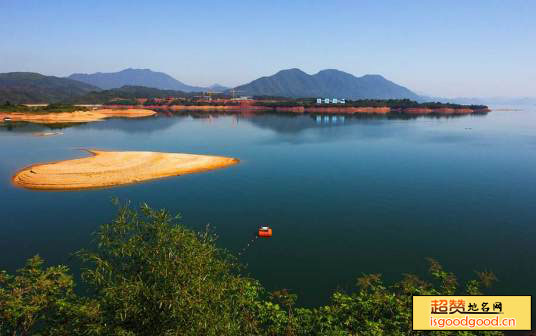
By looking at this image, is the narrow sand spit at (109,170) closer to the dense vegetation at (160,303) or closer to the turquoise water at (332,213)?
the turquoise water at (332,213)

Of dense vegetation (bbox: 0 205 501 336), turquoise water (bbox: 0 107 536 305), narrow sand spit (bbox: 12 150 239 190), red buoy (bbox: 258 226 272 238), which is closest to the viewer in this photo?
dense vegetation (bbox: 0 205 501 336)

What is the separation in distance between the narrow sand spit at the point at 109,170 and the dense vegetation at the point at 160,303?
1705 inches

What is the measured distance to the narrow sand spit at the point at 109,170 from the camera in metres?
56.9

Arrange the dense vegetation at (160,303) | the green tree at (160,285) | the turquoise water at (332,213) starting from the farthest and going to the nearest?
1. the turquoise water at (332,213)
2. the dense vegetation at (160,303)
3. the green tree at (160,285)

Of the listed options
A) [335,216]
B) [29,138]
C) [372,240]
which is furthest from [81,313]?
[29,138]

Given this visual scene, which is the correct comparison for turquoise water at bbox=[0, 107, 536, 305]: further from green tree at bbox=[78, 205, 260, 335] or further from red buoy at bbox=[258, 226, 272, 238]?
green tree at bbox=[78, 205, 260, 335]

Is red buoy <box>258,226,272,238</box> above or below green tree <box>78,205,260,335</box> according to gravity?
below

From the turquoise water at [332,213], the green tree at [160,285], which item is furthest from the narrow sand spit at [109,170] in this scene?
the green tree at [160,285]

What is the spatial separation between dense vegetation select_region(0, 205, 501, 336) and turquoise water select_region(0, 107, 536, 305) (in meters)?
7.37

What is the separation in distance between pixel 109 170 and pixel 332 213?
4607cm

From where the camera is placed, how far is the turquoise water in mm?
31391

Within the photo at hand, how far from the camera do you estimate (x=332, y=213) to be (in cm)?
4503

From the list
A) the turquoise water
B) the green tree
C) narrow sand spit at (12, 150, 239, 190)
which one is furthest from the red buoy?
narrow sand spit at (12, 150, 239, 190)

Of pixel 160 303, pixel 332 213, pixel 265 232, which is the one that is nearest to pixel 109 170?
pixel 265 232
